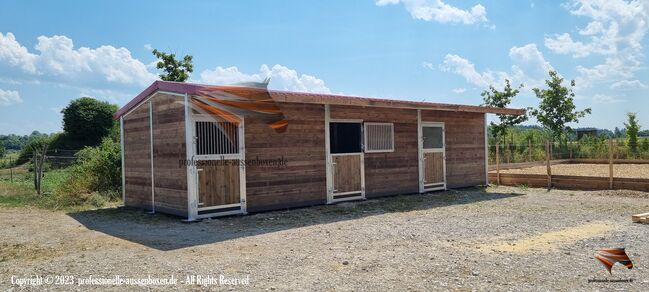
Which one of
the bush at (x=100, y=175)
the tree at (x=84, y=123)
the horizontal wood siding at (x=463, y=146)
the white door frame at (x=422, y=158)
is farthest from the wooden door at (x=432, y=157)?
the tree at (x=84, y=123)

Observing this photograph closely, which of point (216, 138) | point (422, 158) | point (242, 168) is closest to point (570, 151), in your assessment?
point (422, 158)

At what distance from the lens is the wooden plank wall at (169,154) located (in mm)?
7590

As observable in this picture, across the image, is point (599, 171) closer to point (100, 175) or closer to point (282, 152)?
point (282, 152)

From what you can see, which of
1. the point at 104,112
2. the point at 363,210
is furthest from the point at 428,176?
the point at 104,112

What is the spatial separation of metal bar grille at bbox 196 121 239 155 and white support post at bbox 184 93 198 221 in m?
0.20

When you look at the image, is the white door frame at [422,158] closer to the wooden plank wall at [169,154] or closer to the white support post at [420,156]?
the white support post at [420,156]

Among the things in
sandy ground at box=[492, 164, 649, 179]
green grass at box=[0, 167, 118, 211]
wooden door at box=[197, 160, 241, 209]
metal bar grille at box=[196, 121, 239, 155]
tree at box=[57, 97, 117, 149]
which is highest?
tree at box=[57, 97, 117, 149]

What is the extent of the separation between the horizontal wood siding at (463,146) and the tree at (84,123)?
2224cm

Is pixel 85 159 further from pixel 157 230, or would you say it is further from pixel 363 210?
pixel 363 210

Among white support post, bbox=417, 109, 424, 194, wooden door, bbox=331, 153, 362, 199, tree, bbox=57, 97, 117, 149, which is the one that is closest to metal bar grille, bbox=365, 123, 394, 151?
wooden door, bbox=331, 153, 362, 199

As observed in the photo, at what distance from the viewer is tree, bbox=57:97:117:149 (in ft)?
88.7

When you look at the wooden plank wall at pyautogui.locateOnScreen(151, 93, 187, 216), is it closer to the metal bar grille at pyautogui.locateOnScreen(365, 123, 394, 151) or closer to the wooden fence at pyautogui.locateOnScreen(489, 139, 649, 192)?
the metal bar grille at pyautogui.locateOnScreen(365, 123, 394, 151)

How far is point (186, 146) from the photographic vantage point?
24.1 ft

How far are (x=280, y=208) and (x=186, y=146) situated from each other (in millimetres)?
2039
